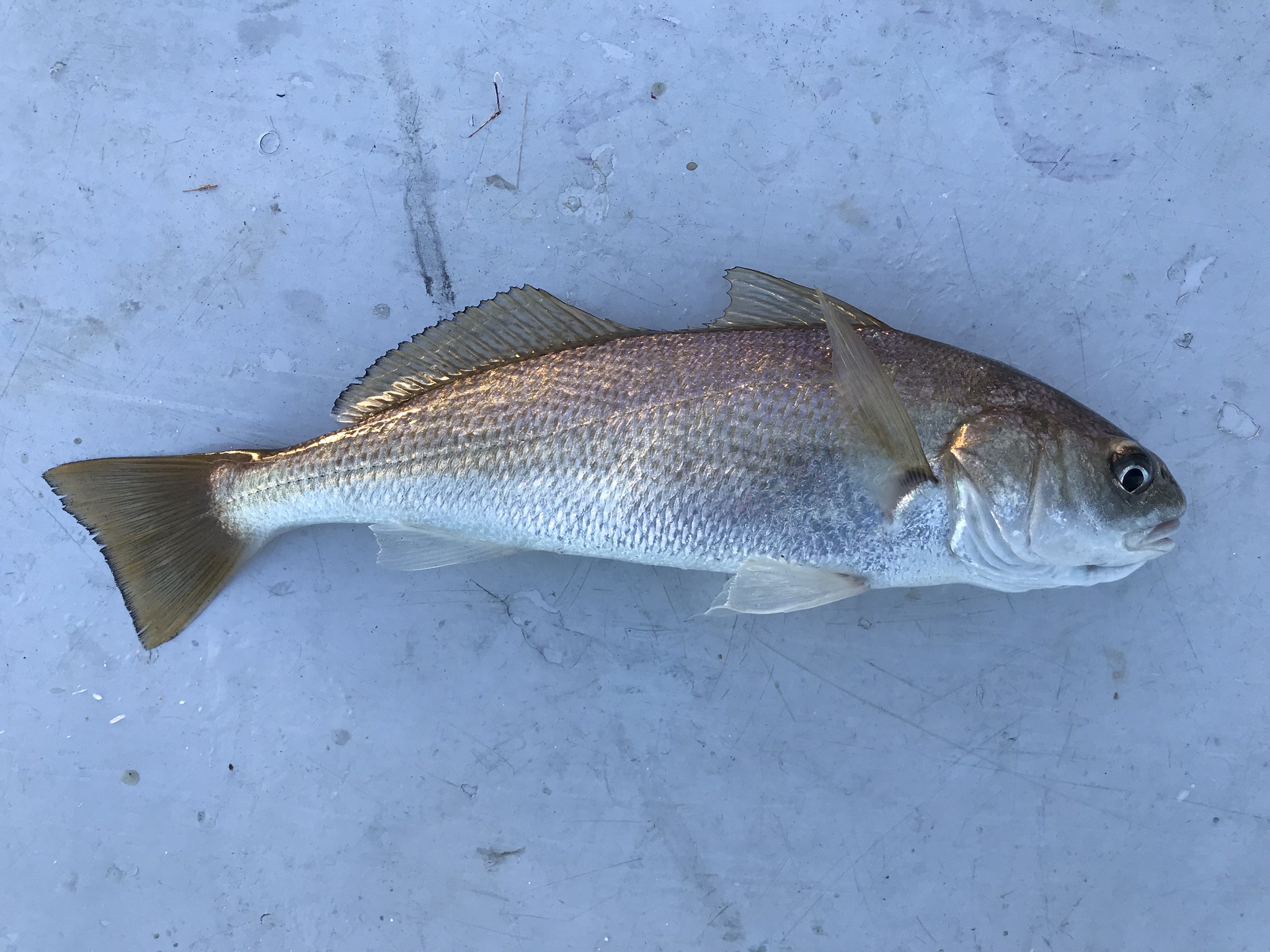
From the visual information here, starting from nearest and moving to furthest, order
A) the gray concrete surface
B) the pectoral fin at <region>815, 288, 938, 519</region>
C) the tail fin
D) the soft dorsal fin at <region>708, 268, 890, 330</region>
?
the pectoral fin at <region>815, 288, 938, 519</region> → the soft dorsal fin at <region>708, 268, 890, 330</region> → the tail fin → the gray concrete surface

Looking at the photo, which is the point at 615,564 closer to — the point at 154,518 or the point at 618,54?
the point at 154,518

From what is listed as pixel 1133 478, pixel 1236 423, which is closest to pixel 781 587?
pixel 1133 478

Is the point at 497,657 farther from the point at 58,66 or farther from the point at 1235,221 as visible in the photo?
the point at 1235,221

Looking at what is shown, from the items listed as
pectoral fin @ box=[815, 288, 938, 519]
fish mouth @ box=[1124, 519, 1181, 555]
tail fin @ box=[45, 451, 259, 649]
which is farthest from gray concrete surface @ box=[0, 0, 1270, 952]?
pectoral fin @ box=[815, 288, 938, 519]

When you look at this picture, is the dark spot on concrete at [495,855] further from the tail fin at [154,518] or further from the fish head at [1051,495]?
the fish head at [1051,495]

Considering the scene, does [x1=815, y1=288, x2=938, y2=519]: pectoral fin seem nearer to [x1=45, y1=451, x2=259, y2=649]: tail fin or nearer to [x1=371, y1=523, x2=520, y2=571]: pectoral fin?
[x1=371, y1=523, x2=520, y2=571]: pectoral fin

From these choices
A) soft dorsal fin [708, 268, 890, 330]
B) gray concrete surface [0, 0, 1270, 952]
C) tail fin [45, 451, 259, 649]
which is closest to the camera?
soft dorsal fin [708, 268, 890, 330]
